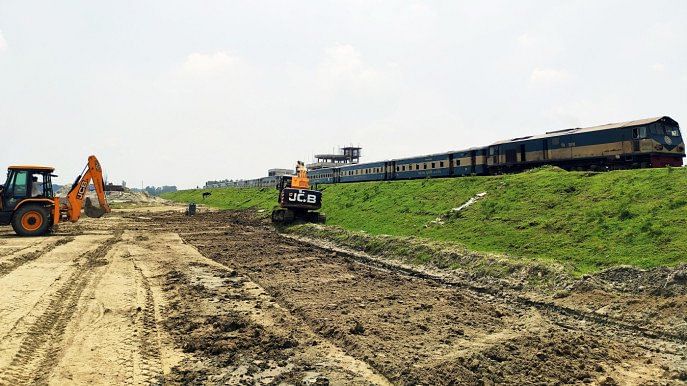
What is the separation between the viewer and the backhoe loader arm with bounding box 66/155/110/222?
87.8 feet

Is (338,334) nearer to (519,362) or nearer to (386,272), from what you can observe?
(519,362)

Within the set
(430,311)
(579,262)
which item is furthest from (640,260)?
(430,311)

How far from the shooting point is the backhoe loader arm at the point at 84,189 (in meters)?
26.8

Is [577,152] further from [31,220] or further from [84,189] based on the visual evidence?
[31,220]

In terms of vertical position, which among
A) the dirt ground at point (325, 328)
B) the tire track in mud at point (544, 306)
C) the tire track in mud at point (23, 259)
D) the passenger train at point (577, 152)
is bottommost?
the tire track in mud at point (544, 306)

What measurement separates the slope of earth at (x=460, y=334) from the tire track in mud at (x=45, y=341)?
178 inches

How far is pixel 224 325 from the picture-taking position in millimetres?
8992

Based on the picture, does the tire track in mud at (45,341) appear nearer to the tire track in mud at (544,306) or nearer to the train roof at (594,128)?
the tire track in mud at (544,306)

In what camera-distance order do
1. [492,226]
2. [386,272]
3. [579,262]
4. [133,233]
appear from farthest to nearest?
[133,233], [492,226], [386,272], [579,262]

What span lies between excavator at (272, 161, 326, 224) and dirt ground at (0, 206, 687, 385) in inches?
524

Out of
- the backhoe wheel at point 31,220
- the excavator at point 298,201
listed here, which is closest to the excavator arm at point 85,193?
the backhoe wheel at point 31,220

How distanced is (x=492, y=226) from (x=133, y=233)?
75.8 ft

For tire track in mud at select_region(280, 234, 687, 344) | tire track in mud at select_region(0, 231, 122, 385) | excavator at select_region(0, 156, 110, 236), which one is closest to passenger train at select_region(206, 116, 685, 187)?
tire track in mud at select_region(280, 234, 687, 344)

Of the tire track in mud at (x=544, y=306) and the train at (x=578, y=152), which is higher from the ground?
the train at (x=578, y=152)
